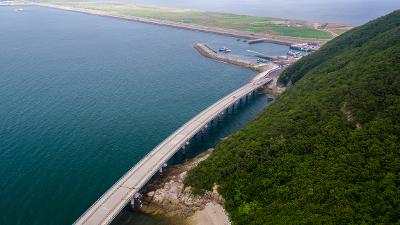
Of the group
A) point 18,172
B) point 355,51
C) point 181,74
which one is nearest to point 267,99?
point 355,51

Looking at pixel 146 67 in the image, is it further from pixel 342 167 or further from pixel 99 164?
pixel 342 167

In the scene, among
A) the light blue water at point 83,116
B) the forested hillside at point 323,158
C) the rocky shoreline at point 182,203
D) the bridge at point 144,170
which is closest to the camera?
the forested hillside at point 323,158

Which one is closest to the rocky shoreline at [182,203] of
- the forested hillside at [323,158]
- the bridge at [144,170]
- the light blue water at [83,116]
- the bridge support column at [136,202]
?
the bridge support column at [136,202]

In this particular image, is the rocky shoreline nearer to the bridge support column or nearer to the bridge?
the bridge support column

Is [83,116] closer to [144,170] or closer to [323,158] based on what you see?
[144,170]

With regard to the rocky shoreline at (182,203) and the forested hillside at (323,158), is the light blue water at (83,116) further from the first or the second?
the forested hillside at (323,158)

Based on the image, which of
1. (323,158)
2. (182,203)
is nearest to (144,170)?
(182,203)
